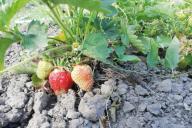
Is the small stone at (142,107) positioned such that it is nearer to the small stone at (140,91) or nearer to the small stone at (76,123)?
the small stone at (140,91)

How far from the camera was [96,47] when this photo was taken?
1.69 meters

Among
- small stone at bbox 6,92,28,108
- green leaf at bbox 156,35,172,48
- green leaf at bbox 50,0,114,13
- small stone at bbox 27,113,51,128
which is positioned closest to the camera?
green leaf at bbox 50,0,114,13

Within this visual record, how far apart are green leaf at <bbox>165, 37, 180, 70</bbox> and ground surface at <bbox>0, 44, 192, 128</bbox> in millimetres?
61

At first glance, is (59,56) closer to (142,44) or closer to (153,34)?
(142,44)

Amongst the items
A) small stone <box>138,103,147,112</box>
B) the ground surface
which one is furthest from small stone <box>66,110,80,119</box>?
small stone <box>138,103,147,112</box>

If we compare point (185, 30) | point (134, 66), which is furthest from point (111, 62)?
point (185, 30)

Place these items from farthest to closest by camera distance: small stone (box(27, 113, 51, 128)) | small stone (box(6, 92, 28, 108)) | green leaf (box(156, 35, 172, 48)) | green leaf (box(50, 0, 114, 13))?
green leaf (box(156, 35, 172, 48)) < small stone (box(6, 92, 28, 108)) < small stone (box(27, 113, 51, 128)) < green leaf (box(50, 0, 114, 13))

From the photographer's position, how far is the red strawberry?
5.74 ft

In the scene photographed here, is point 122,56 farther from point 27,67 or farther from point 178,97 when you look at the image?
point 27,67

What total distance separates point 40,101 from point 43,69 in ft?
0.39

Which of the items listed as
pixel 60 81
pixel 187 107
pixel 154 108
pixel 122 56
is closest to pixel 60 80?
pixel 60 81

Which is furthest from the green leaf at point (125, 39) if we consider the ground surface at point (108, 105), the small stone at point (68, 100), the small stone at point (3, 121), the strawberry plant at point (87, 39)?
the small stone at point (3, 121)

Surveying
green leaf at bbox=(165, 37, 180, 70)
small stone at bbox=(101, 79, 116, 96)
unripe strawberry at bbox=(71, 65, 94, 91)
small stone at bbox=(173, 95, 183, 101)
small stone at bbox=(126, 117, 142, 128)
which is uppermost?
green leaf at bbox=(165, 37, 180, 70)

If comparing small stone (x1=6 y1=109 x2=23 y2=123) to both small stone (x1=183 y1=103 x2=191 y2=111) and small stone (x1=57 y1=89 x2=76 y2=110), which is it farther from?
small stone (x1=183 y1=103 x2=191 y2=111)
